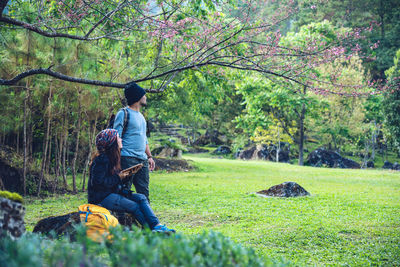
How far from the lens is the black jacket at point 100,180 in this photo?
166 inches

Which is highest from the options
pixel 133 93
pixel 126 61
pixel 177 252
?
pixel 126 61

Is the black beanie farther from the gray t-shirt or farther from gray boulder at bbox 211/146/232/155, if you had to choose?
gray boulder at bbox 211/146/232/155

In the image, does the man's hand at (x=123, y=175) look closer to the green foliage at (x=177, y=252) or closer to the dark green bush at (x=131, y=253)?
the dark green bush at (x=131, y=253)

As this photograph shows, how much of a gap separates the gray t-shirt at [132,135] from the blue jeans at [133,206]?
713mm

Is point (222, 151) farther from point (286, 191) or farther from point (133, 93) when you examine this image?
point (133, 93)

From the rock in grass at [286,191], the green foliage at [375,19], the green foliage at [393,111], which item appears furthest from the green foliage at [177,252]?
the green foliage at [375,19]

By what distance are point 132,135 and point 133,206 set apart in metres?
1.16

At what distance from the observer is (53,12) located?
24.5 feet

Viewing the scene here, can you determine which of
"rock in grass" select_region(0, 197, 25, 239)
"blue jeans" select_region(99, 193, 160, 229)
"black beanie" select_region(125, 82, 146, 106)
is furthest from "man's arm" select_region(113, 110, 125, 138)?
"rock in grass" select_region(0, 197, 25, 239)

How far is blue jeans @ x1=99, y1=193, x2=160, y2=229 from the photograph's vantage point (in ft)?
14.1

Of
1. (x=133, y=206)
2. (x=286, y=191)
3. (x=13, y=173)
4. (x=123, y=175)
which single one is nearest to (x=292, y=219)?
(x=286, y=191)

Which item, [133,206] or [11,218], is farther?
[133,206]

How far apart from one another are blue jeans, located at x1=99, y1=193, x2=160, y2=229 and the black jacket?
0.08 m

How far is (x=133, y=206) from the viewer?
4438 mm
